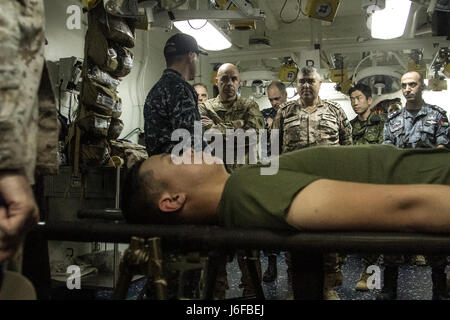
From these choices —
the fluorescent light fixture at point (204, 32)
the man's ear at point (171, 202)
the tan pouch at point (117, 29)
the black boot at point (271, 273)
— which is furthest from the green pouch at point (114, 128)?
the man's ear at point (171, 202)

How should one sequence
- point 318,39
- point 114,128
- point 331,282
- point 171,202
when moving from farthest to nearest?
point 318,39 → point 114,128 → point 331,282 → point 171,202

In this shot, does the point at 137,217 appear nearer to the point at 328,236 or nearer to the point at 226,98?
the point at 328,236

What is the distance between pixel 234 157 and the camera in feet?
12.6

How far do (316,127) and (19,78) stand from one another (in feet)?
10.4

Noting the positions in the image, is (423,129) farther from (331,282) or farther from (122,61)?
(122,61)

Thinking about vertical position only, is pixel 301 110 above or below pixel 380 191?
above

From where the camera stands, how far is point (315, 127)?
12.1ft

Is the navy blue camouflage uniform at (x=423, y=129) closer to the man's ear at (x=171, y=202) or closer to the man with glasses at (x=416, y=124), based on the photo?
the man with glasses at (x=416, y=124)

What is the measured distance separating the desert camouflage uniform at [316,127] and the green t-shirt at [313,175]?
225cm

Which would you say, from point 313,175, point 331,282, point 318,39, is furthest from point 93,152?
point 318,39

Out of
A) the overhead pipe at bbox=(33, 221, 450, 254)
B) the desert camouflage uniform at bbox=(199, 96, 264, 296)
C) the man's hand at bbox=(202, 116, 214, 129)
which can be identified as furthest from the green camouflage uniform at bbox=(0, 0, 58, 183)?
the desert camouflage uniform at bbox=(199, 96, 264, 296)

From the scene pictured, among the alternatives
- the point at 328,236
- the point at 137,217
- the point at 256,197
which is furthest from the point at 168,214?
the point at 328,236

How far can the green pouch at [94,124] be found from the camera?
3.23 m

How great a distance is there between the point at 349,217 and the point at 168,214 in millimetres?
621
